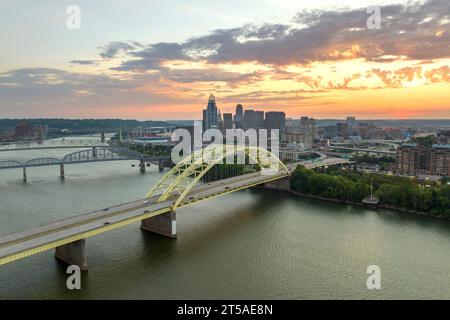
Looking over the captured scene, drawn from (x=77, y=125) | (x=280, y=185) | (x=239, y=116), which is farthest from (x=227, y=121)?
(x=280, y=185)

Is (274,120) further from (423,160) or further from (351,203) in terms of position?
(351,203)

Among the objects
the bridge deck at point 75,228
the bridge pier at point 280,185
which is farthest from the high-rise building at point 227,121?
the bridge deck at point 75,228

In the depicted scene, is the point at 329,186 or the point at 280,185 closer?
the point at 329,186

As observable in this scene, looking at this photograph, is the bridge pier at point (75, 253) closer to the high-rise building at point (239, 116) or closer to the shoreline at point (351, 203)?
the shoreline at point (351, 203)

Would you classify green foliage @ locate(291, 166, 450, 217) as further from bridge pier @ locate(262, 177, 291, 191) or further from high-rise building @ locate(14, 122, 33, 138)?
high-rise building @ locate(14, 122, 33, 138)

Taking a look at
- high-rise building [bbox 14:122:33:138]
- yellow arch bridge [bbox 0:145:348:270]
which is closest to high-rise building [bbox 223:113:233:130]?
high-rise building [bbox 14:122:33:138]

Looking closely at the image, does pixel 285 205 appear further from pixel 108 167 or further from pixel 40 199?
pixel 108 167
